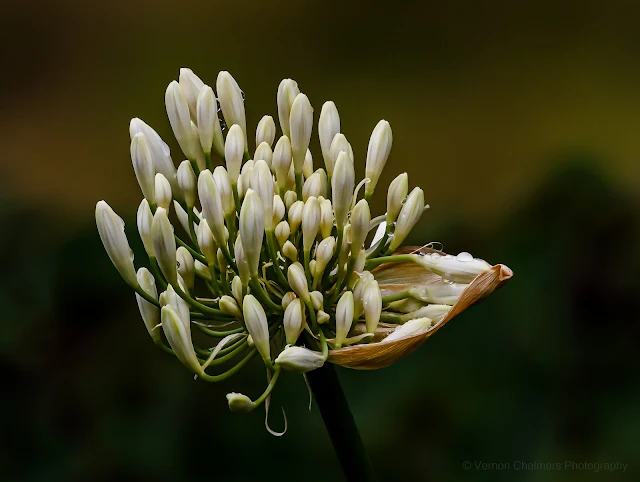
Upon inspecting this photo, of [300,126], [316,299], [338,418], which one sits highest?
[300,126]

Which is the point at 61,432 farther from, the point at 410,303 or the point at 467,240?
the point at 410,303

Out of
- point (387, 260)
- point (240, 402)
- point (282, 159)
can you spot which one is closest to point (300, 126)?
point (282, 159)

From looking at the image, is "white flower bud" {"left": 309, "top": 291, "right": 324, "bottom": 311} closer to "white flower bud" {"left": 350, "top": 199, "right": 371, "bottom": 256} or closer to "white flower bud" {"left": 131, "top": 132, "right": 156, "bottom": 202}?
"white flower bud" {"left": 350, "top": 199, "right": 371, "bottom": 256}

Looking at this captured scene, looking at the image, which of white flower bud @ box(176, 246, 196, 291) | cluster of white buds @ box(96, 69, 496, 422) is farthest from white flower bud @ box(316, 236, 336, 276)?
white flower bud @ box(176, 246, 196, 291)

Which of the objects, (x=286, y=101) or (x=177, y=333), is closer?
(x=177, y=333)

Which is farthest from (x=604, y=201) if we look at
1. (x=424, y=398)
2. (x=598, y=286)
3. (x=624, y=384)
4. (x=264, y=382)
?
(x=264, y=382)

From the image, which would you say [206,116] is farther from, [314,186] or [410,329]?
[410,329]
